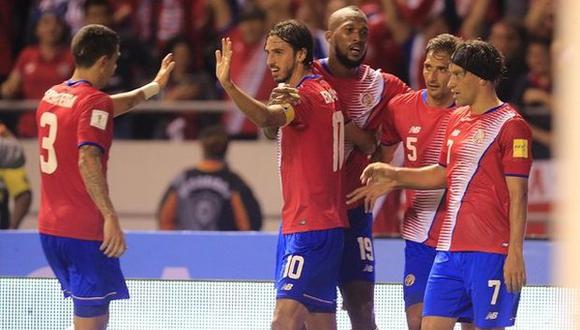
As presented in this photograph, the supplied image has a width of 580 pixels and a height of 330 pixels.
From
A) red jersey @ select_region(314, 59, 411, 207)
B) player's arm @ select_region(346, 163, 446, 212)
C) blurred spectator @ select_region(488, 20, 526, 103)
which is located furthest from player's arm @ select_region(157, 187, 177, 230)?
player's arm @ select_region(346, 163, 446, 212)

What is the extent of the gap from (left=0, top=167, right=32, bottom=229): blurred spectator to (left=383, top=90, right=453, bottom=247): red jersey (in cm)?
451

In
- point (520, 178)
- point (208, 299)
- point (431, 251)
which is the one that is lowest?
point (208, 299)

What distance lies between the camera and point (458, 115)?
5.48 m

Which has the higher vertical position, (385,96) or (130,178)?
(385,96)

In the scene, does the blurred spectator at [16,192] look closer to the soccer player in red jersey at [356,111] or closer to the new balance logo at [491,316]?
the soccer player in red jersey at [356,111]

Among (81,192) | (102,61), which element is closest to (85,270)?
(81,192)

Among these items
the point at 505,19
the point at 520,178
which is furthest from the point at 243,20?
the point at 520,178

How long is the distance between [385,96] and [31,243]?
3.09 metres

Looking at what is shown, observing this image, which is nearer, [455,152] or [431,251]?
[455,152]

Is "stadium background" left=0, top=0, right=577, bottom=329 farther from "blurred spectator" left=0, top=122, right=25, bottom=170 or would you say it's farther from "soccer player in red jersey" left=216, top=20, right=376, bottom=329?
"soccer player in red jersey" left=216, top=20, right=376, bottom=329

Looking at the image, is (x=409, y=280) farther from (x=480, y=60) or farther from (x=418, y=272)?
(x=480, y=60)

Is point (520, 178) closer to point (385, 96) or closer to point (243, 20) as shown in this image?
point (385, 96)

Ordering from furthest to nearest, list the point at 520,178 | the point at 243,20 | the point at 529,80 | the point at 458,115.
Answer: the point at 243,20, the point at 529,80, the point at 458,115, the point at 520,178

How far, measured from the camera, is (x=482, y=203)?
525 cm
